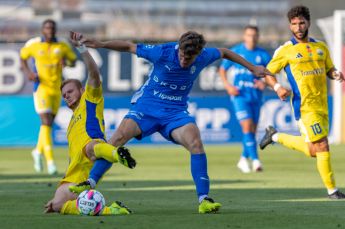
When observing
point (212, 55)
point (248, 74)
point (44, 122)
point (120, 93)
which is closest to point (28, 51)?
point (44, 122)

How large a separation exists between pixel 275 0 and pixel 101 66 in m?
11.9

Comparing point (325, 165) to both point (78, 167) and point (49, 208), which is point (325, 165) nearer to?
point (78, 167)

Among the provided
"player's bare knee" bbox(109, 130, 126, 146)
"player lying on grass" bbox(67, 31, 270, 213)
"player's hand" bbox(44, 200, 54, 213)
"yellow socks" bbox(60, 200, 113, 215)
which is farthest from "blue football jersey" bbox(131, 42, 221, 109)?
"player's hand" bbox(44, 200, 54, 213)

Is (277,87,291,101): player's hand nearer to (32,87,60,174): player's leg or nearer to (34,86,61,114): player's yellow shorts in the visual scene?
(32,87,60,174): player's leg

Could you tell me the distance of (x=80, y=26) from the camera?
108ft

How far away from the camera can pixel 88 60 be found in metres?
10.3

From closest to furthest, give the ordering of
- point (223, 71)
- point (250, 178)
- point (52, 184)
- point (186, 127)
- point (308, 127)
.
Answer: point (186, 127) < point (308, 127) < point (52, 184) < point (250, 178) < point (223, 71)

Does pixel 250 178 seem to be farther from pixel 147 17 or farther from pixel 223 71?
pixel 147 17

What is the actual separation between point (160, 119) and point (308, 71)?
2.25m

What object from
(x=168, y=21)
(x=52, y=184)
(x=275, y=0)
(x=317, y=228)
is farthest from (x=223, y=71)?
(x=275, y=0)

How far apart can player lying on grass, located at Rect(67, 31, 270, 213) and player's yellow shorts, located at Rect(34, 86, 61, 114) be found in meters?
6.91

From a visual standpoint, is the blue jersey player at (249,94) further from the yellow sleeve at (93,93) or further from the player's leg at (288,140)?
the yellow sleeve at (93,93)

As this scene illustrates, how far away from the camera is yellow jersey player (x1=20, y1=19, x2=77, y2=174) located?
57.5ft

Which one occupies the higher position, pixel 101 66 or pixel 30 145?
pixel 101 66
